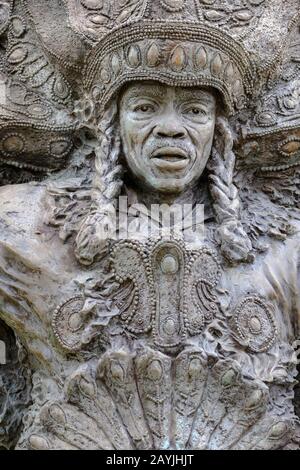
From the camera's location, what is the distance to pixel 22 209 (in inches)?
152

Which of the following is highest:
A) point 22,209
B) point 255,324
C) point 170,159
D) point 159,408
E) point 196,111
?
point 196,111

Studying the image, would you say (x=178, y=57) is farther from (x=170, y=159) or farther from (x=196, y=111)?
(x=170, y=159)

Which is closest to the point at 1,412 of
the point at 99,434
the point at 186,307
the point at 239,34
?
the point at 99,434

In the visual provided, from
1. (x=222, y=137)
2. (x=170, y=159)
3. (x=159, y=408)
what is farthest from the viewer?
(x=222, y=137)

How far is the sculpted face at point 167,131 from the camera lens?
12.2ft

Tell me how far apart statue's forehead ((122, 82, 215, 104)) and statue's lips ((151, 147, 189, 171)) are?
0.16 metres

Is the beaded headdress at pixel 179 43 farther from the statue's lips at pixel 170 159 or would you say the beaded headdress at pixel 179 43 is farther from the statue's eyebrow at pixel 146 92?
the statue's lips at pixel 170 159

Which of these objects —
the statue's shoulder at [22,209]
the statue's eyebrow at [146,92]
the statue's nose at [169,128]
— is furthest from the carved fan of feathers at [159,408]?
the statue's eyebrow at [146,92]

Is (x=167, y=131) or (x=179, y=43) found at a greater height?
(x=179, y=43)

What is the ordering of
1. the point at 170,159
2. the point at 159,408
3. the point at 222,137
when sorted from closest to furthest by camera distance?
the point at 159,408, the point at 170,159, the point at 222,137

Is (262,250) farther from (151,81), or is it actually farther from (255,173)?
(151,81)

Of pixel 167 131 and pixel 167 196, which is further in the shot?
pixel 167 196

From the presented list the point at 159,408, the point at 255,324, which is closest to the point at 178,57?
the point at 255,324

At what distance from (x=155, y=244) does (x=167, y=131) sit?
0.34 metres
